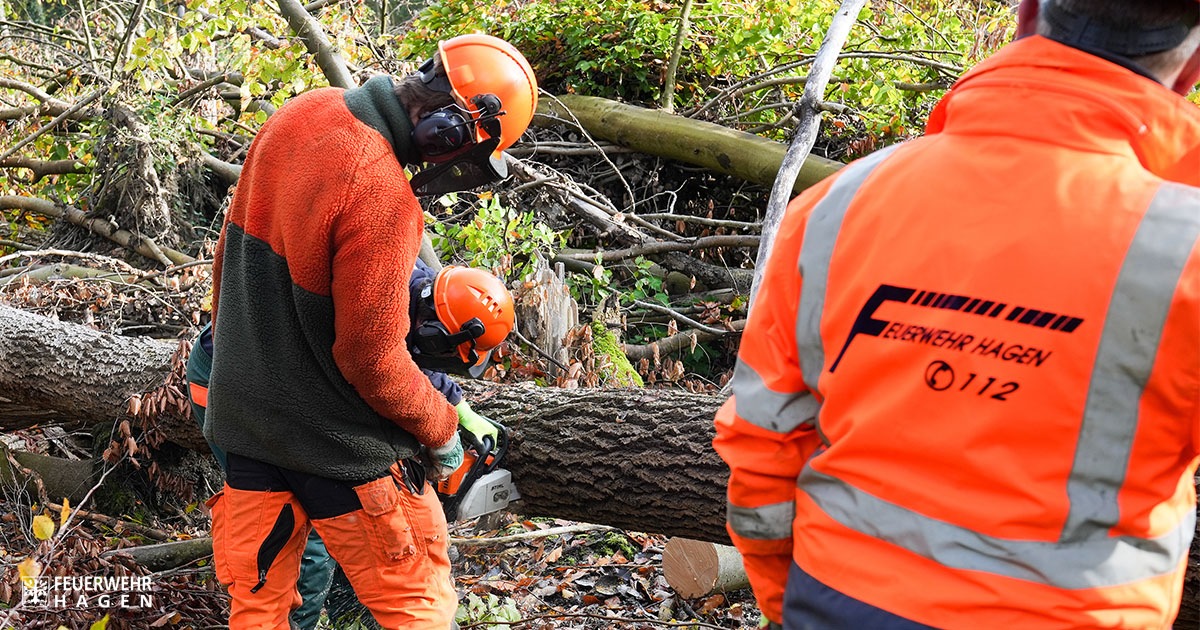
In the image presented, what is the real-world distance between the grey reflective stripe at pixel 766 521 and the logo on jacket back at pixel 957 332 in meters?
0.35

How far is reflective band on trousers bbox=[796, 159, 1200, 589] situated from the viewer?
1.34m

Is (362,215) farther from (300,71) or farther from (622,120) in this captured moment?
(622,120)

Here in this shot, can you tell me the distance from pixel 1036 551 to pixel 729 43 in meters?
5.80

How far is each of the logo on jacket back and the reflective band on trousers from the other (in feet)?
0.24

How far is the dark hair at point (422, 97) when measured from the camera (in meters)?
2.74

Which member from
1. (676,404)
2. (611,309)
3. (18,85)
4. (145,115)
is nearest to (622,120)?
(611,309)

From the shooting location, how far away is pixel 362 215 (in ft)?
8.31

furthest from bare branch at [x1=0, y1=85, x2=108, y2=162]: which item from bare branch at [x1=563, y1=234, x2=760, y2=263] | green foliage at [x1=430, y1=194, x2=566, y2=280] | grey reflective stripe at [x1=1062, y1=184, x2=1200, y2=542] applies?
grey reflective stripe at [x1=1062, y1=184, x2=1200, y2=542]

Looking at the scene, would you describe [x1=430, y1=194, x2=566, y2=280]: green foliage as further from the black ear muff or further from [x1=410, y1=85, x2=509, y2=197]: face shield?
the black ear muff

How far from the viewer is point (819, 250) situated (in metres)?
1.58

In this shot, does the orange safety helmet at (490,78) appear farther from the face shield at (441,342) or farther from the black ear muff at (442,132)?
the face shield at (441,342)

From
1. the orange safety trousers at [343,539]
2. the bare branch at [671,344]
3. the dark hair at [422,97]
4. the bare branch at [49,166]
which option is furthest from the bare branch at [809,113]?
the bare branch at [49,166]

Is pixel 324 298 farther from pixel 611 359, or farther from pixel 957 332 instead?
pixel 611 359

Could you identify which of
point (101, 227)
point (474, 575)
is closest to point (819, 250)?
point (474, 575)
